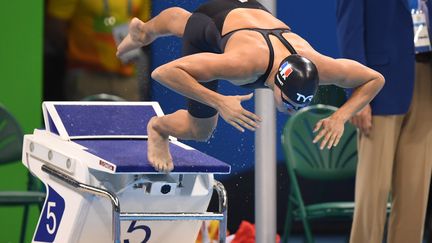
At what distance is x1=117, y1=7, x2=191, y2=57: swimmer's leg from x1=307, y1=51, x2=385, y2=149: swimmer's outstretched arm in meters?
0.79

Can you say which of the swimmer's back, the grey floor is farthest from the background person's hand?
the grey floor

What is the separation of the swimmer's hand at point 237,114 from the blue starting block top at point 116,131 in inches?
19.4

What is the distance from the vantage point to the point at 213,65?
187 inches

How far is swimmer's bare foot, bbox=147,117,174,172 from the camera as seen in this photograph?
495 cm

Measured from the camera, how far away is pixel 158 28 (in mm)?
5566

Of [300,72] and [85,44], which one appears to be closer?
[300,72]

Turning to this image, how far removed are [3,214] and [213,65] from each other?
274cm

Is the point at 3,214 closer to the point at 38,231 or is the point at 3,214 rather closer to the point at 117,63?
the point at 117,63

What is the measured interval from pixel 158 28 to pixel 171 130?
23.4 inches

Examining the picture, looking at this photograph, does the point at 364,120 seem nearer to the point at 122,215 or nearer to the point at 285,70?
the point at 285,70

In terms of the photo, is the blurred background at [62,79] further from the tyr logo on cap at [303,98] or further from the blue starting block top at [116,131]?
the tyr logo on cap at [303,98]

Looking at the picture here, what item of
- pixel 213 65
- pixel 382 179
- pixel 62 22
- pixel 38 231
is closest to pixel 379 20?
pixel 382 179

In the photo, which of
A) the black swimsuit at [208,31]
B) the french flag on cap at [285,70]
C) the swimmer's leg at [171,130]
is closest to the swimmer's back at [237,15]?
the black swimsuit at [208,31]

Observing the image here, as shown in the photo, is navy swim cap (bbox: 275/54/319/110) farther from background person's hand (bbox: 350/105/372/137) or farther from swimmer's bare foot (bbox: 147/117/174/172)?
background person's hand (bbox: 350/105/372/137)
